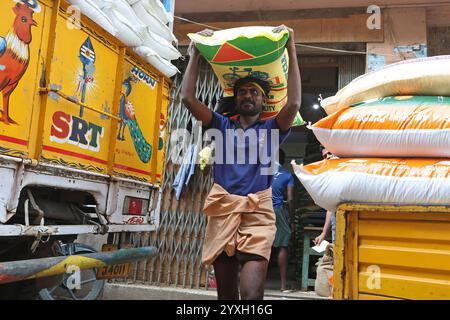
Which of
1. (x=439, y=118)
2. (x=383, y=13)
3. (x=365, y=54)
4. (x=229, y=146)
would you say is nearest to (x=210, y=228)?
(x=229, y=146)

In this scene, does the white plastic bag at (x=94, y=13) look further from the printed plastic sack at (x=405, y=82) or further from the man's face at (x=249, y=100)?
the printed plastic sack at (x=405, y=82)

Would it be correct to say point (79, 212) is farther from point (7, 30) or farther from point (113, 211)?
point (7, 30)

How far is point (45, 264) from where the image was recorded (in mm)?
2277

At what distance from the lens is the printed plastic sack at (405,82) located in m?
2.36

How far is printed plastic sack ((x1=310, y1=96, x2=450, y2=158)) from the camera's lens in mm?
2191

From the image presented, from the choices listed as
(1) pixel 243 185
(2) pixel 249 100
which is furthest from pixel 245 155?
(2) pixel 249 100

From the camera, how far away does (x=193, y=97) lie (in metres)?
2.48

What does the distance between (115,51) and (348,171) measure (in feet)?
6.07

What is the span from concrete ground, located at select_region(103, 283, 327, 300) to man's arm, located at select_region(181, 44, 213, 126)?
105 inches

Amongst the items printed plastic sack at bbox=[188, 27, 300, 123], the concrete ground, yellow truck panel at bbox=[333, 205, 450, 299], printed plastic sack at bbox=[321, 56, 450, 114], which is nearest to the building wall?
printed plastic sack at bbox=[321, 56, 450, 114]

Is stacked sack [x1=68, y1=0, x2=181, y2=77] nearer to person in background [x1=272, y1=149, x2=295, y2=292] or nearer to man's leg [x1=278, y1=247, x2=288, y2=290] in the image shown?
person in background [x1=272, y1=149, x2=295, y2=292]

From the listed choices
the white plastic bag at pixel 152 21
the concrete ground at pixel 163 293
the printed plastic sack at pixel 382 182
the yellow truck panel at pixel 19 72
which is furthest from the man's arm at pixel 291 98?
the concrete ground at pixel 163 293

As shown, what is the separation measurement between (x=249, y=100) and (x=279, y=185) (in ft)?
9.68

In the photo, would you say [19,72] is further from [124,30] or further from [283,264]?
[283,264]
